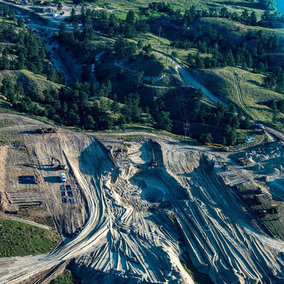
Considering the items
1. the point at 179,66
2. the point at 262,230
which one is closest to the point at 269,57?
the point at 179,66

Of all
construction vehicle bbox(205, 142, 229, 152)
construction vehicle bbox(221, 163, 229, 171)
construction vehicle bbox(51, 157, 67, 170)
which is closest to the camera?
construction vehicle bbox(51, 157, 67, 170)

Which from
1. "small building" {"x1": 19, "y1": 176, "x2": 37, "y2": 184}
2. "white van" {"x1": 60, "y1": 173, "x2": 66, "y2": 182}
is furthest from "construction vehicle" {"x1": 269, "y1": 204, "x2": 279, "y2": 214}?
"small building" {"x1": 19, "y1": 176, "x2": 37, "y2": 184}

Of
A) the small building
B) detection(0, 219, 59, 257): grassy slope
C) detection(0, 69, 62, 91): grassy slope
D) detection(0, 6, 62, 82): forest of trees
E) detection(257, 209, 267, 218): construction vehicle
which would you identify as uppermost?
detection(0, 6, 62, 82): forest of trees

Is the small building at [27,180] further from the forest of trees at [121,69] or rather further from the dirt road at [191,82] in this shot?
the dirt road at [191,82]

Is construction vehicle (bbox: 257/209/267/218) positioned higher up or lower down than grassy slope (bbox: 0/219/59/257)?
higher up

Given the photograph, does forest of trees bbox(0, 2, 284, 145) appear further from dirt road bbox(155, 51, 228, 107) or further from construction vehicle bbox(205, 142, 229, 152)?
dirt road bbox(155, 51, 228, 107)

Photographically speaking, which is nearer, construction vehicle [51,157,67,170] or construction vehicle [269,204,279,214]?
construction vehicle [269,204,279,214]
